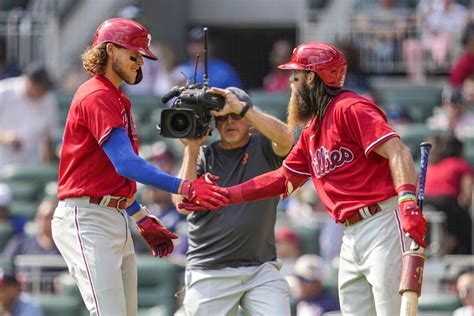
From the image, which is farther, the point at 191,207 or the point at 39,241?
the point at 39,241

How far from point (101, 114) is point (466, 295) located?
3.62 m

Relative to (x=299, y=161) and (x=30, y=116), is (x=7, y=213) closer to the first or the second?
(x=30, y=116)

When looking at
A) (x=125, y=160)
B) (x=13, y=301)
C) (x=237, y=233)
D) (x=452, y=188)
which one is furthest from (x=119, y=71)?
(x=452, y=188)

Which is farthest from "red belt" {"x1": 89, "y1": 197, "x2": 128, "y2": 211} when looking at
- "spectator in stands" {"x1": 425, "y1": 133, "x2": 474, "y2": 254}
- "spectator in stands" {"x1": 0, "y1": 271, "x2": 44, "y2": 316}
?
"spectator in stands" {"x1": 425, "y1": 133, "x2": 474, "y2": 254}

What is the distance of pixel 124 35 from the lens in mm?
7402

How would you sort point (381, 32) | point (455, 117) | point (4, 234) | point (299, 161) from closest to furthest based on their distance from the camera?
point (299, 161) < point (4, 234) < point (455, 117) < point (381, 32)

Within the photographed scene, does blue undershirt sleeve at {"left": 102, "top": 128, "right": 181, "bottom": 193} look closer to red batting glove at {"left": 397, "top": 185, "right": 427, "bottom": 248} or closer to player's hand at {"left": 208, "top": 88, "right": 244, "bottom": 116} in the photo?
player's hand at {"left": 208, "top": 88, "right": 244, "bottom": 116}

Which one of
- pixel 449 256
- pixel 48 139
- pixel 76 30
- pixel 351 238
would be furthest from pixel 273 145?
pixel 76 30

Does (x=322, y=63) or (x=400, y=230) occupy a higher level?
(x=322, y=63)

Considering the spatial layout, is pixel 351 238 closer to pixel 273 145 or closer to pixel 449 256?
pixel 273 145

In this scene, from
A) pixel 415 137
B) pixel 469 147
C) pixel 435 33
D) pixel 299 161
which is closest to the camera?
pixel 299 161

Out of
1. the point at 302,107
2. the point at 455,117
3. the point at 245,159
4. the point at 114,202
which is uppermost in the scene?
the point at 302,107

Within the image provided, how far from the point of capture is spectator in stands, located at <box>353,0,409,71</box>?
14.4m

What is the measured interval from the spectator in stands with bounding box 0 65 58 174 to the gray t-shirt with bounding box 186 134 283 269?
4935 millimetres
